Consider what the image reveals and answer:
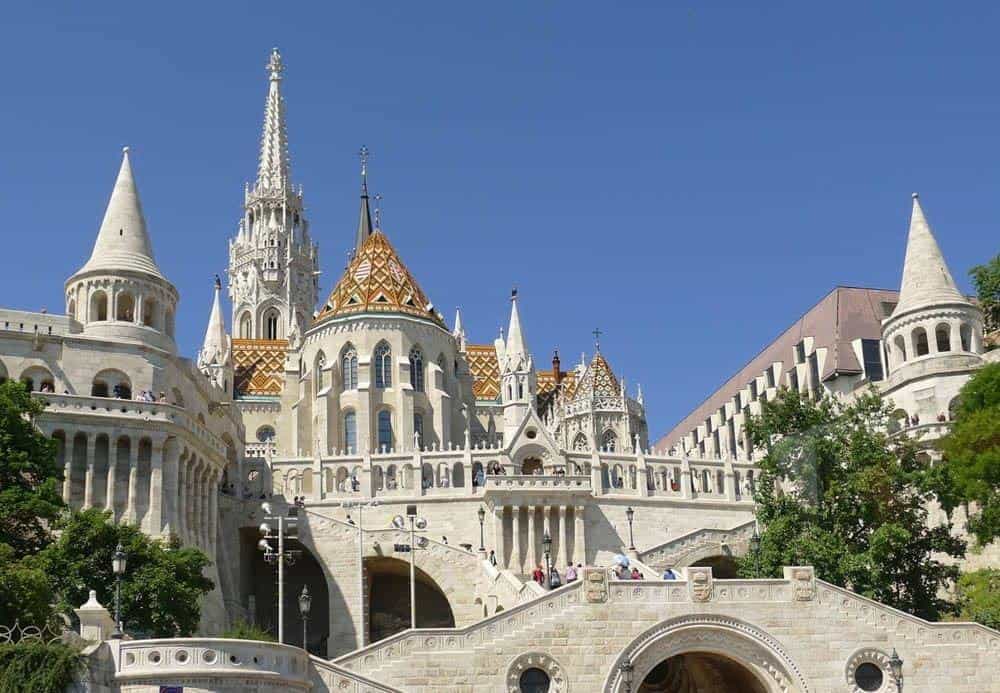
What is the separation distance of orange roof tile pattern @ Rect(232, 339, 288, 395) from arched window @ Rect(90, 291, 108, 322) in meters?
26.5

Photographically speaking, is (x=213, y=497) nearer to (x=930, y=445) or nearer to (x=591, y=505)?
(x=591, y=505)

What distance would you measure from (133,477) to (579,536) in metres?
17.9

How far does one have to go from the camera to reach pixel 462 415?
250 feet

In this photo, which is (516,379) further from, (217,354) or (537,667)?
(537,667)

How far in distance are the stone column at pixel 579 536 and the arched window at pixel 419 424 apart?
17.2m

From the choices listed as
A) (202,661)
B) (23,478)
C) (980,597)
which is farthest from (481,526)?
(202,661)

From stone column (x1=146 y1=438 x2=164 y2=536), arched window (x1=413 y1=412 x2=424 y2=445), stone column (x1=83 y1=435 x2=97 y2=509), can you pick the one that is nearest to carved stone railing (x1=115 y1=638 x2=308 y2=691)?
stone column (x1=146 y1=438 x2=164 y2=536)

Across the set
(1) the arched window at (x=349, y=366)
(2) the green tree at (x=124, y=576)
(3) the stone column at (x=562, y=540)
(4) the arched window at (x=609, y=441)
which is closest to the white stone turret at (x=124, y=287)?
(2) the green tree at (x=124, y=576)

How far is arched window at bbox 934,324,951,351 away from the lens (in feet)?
202

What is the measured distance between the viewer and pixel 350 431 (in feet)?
237

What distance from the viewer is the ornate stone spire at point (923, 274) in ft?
204

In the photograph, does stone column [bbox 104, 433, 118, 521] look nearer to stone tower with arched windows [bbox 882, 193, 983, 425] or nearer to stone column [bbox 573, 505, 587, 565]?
stone column [bbox 573, 505, 587, 565]

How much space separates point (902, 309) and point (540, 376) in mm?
30345

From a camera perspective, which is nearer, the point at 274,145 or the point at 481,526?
the point at 481,526
